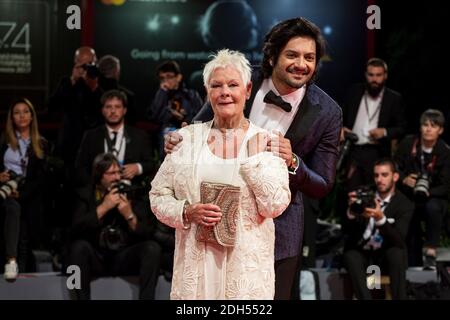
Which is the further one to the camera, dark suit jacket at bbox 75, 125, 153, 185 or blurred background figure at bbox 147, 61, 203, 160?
blurred background figure at bbox 147, 61, 203, 160

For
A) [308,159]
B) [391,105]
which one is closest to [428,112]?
[391,105]

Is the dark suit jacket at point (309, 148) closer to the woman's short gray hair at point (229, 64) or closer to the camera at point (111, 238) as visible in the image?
the woman's short gray hair at point (229, 64)

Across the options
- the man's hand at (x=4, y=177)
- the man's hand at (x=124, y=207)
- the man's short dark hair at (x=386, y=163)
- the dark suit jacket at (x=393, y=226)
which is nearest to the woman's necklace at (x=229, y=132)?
the man's hand at (x=124, y=207)

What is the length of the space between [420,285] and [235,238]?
3.08 meters

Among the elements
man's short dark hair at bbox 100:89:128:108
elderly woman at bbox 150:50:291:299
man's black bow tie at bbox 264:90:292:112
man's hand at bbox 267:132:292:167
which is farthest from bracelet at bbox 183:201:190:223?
man's short dark hair at bbox 100:89:128:108

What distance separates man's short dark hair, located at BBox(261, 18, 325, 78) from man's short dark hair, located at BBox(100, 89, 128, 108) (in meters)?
2.68

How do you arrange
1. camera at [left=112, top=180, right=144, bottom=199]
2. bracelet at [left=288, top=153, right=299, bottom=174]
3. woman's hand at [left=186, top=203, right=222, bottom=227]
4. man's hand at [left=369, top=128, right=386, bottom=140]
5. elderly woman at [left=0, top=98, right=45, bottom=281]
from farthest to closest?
man's hand at [left=369, top=128, right=386, bottom=140] → elderly woman at [left=0, top=98, right=45, bottom=281] → camera at [left=112, top=180, right=144, bottom=199] → bracelet at [left=288, top=153, right=299, bottom=174] → woman's hand at [left=186, top=203, right=222, bottom=227]

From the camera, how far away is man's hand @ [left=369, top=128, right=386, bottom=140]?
627 cm

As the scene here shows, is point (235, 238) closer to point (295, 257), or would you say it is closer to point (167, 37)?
point (295, 257)

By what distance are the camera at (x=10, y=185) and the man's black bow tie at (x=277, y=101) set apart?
114 inches

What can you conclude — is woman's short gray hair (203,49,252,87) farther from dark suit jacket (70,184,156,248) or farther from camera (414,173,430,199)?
camera (414,173,430,199)

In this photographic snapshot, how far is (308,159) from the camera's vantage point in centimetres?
364

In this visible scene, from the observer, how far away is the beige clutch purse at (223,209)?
9.84ft
